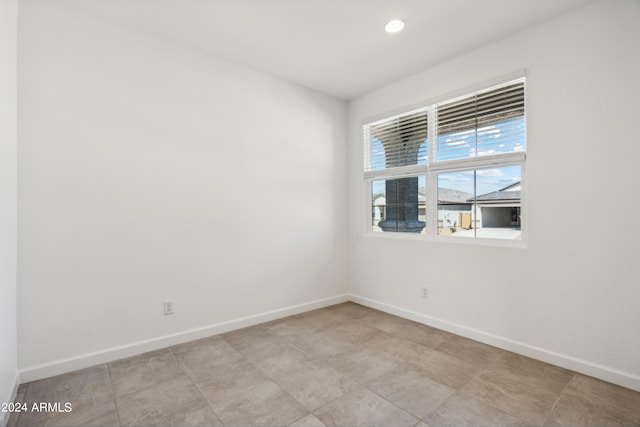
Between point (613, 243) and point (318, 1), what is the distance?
2714 mm

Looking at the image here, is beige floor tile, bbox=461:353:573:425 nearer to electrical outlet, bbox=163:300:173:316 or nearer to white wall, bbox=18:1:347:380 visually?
white wall, bbox=18:1:347:380

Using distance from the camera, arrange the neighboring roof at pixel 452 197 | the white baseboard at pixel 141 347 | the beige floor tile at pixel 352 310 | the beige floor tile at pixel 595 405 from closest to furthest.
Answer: the beige floor tile at pixel 595 405 < the white baseboard at pixel 141 347 < the neighboring roof at pixel 452 197 < the beige floor tile at pixel 352 310

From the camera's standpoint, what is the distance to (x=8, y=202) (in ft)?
6.31

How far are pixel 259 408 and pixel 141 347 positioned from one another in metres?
1.34

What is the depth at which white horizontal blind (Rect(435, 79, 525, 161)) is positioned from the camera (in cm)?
268

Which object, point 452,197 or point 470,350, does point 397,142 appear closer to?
point 452,197

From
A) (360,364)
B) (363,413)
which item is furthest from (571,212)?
(363,413)

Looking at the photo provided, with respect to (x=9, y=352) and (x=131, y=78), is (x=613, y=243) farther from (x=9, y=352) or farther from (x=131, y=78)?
(x=9, y=352)

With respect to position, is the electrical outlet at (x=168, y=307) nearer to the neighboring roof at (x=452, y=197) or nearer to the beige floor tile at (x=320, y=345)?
the beige floor tile at (x=320, y=345)

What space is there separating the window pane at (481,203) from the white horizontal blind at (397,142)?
441mm

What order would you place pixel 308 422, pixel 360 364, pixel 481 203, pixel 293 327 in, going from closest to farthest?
pixel 308 422, pixel 360 364, pixel 481 203, pixel 293 327

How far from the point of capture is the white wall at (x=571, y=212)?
2119 mm

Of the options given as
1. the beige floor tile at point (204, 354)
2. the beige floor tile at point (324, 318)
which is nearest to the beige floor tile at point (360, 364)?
the beige floor tile at point (324, 318)

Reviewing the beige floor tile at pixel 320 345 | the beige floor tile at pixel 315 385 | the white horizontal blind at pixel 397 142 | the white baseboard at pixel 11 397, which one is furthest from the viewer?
the white horizontal blind at pixel 397 142
